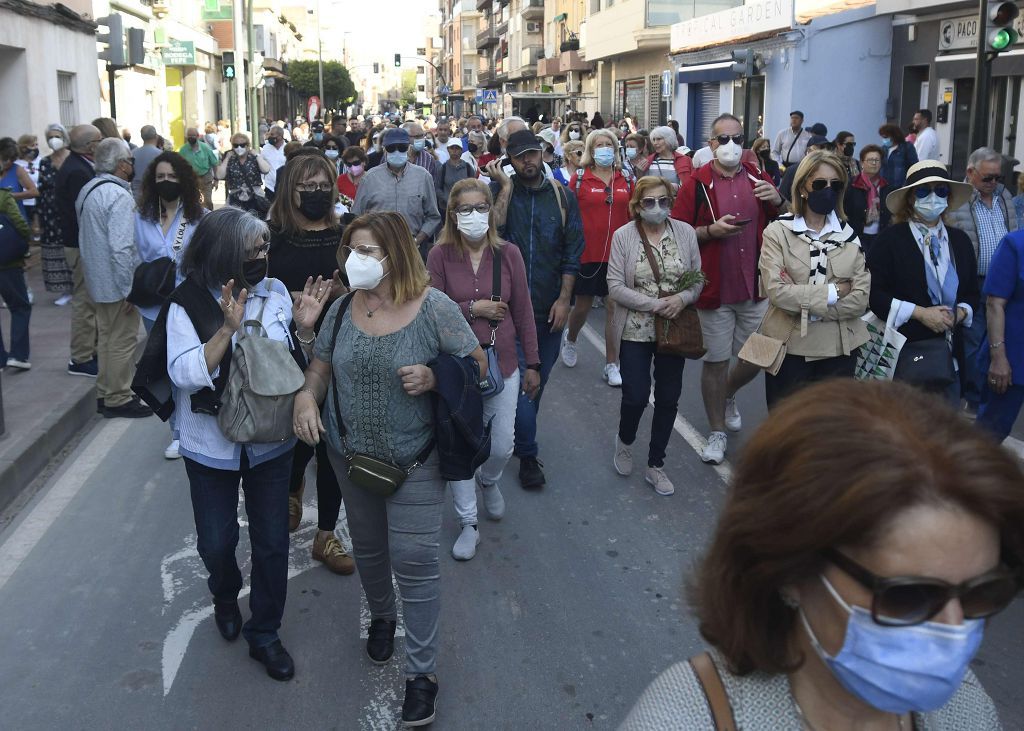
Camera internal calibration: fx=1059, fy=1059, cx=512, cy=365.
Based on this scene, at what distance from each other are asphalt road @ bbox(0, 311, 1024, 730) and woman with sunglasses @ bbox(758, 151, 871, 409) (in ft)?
3.38

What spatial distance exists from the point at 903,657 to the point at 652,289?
4.49 m

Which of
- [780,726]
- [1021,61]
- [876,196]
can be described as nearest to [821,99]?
[1021,61]

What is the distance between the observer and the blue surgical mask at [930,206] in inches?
209

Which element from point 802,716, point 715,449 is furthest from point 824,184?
point 802,716

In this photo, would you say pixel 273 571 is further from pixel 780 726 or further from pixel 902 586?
pixel 902 586

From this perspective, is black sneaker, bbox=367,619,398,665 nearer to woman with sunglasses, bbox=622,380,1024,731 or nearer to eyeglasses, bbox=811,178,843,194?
woman with sunglasses, bbox=622,380,1024,731

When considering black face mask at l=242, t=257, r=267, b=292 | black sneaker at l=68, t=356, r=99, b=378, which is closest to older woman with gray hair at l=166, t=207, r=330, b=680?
black face mask at l=242, t=257, r=267, b=292

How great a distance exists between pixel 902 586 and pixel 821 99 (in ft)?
79.3

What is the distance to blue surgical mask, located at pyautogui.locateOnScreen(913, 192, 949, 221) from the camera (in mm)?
5319

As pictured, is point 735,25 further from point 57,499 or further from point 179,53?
point 57,499

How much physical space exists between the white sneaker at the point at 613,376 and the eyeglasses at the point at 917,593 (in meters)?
6.96

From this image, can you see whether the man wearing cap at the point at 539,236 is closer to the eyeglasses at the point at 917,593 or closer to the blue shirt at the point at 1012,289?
the blue shirt at the point at 1012,289

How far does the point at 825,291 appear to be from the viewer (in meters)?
5.48

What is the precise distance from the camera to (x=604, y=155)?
26.1 feet
